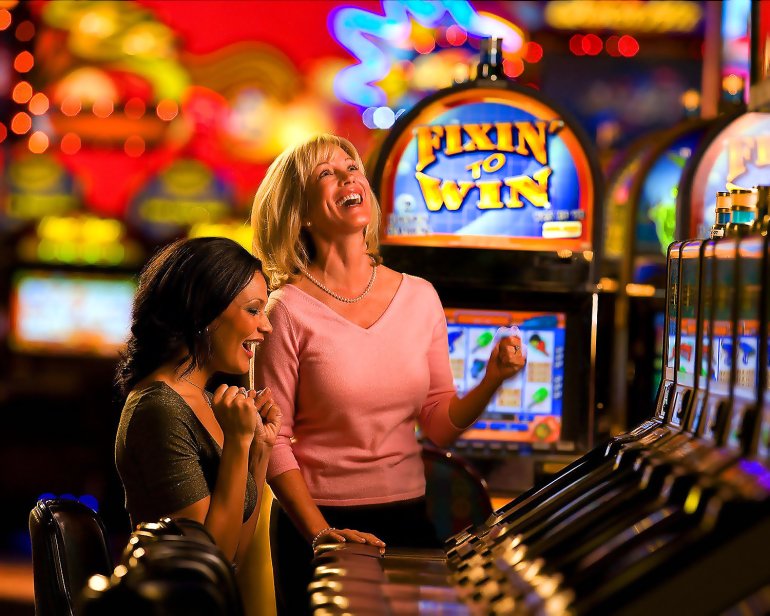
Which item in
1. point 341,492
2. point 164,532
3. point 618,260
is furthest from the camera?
point 618,260

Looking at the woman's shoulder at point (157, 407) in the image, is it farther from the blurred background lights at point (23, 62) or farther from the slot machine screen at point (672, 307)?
the blurred background lights at point (23, 62)

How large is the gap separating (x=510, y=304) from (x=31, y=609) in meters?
2.88

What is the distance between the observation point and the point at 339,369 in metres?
2.44

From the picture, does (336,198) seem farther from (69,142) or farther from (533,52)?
(533,52)

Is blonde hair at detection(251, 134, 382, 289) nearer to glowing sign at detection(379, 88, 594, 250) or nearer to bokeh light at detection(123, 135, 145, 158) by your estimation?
glowing sign at detection(379, 88, 594, 250)

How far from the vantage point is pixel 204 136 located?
8.43m

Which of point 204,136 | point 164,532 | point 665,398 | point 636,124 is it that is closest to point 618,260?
point 636,124

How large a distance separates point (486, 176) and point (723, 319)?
2362 millimetres

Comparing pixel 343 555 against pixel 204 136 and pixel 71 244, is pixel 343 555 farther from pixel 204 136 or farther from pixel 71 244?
pixel 204 136

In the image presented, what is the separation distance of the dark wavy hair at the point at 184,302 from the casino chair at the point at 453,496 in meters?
1.33

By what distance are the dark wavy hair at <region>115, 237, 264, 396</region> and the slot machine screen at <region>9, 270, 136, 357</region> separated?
513cm

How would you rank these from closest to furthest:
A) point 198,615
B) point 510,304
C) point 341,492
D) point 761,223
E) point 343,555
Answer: point 198,615, point 761,223, point 343,555, point 341,492, point 510,304

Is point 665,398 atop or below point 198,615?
atop

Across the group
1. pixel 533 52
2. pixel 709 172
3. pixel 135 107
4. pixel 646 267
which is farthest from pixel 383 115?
pixel 709 172
